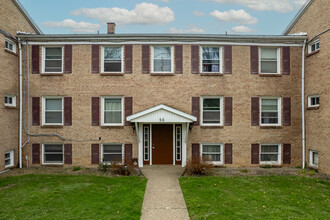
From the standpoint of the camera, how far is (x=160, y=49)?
1438cm

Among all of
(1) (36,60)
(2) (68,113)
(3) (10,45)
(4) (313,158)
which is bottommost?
(4) (313,158)

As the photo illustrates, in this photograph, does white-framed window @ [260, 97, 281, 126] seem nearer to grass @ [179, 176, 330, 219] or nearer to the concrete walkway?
grass @ [179, 176, 330, 219]

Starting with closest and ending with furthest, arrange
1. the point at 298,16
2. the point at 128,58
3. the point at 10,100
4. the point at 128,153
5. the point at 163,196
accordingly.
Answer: the point at 163,196
the point at 10,100
the point at 128,153
the point at 128,58
the point at 298,16

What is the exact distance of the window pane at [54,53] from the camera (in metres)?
14.3

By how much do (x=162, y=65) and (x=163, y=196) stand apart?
8.23m

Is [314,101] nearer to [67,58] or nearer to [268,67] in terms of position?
[268,67]

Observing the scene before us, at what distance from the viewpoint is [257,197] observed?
8.78m

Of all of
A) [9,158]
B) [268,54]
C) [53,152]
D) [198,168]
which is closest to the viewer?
[198,168]

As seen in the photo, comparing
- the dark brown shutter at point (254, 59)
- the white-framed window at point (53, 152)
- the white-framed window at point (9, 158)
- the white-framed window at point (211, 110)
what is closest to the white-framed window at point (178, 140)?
the white-framed window at point (211, 110)

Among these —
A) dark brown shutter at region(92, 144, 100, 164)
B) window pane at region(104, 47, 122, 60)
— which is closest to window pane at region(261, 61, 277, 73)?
window pane at region(104, 47, 122, 60)

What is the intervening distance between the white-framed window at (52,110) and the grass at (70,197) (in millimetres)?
3647

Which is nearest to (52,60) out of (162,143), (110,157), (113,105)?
(113,105)

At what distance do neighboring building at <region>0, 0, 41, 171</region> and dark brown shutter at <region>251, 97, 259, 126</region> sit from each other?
14543 millimetres

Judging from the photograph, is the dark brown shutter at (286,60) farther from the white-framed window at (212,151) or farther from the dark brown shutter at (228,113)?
the white-framed window at (212,151)
